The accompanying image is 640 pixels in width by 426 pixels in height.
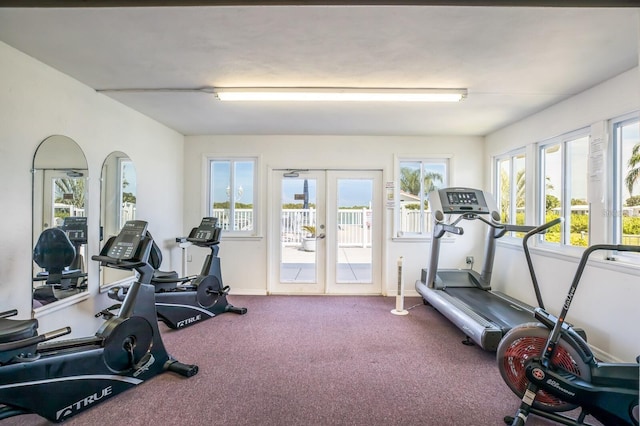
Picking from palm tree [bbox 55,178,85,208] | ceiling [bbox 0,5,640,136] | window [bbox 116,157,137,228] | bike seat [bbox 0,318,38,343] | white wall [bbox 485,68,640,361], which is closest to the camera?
bike seat [bbox 0,318,38,343]

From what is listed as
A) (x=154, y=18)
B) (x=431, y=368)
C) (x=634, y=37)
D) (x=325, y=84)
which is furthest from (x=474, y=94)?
(x=154, y=18)

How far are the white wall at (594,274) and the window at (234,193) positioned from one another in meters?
3.65

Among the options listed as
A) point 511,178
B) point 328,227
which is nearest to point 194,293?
point 328,227

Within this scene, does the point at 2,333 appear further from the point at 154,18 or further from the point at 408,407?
the point at 408,407

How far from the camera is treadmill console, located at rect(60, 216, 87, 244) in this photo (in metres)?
2.60

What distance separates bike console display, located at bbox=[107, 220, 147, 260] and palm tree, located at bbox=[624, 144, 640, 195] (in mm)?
3961

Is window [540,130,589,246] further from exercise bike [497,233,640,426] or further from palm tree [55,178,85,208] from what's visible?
palm tree [55,178,85,208]

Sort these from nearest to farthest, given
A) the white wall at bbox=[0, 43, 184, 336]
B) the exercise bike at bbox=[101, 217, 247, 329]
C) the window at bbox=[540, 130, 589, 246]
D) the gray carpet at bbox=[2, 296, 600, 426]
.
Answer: the gray carpet at bbox=[2, 296, 600, 426]
the white wall at bbox=[0, 43, 184, 336]
the window at bbox=[540, 130, 589, 246]
the exercise bike at bbox=[101, 217, 247, 329]

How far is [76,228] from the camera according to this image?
2699 mm

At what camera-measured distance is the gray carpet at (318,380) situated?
1.89 meters

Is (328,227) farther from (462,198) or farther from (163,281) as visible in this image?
(163,281)

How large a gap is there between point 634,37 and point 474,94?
3.66 ft

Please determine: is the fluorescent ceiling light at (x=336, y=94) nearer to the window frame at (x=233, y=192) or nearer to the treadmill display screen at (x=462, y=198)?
the treadmill display screen at (x=462, y=198)

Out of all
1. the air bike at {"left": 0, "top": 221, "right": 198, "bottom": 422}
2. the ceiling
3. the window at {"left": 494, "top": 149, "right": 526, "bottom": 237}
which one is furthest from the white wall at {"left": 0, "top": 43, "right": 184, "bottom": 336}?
the window at {"left": 494, "top": 149, "right": 526, "bottom": 237}
